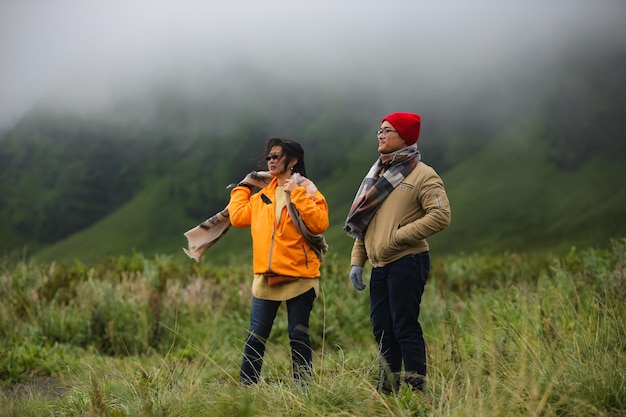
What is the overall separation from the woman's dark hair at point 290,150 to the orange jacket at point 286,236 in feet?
0.91

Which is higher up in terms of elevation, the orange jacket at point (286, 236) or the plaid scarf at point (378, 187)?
the plaid scarf at point (378, 187)

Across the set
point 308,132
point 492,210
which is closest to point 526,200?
point 492,210

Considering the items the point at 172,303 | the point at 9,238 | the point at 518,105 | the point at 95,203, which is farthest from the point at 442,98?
the point at 172,303

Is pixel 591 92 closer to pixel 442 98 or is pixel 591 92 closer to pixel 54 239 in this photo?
pixel 442 98

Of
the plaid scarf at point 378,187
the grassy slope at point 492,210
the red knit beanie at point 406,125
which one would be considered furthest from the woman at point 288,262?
the grassy slope at point 492,210

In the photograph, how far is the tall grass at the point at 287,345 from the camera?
3.28 metres

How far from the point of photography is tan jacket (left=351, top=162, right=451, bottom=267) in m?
3.88

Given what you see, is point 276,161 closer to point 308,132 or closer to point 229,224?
point 229,224

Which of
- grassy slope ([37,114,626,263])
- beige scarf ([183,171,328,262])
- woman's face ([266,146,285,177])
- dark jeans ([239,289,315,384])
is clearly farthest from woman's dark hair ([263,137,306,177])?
grassy slope ([37,114,626,263])

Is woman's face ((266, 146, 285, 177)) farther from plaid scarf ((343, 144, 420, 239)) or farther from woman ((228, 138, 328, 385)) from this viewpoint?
plaid scarf ((343, 144, 420, 239))

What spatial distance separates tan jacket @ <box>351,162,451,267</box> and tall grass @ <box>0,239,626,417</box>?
18.7 inches

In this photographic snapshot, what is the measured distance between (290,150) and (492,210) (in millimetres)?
107617

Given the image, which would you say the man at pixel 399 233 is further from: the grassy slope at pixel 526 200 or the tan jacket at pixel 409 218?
the grassy slope at pixel 526 200

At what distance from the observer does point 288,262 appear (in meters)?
4.34
